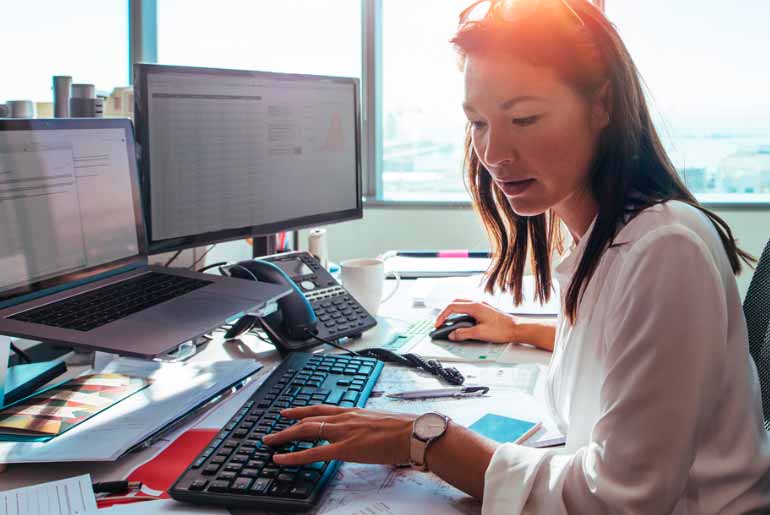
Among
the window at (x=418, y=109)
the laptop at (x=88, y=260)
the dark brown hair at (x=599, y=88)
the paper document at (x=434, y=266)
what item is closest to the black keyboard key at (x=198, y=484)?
the laptop at (x=88, y=260)

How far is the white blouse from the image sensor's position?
2.39ft

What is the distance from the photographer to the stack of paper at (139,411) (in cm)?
89

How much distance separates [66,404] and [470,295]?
3.14 feet

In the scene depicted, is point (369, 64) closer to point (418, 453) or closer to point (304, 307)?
point (304, 307)

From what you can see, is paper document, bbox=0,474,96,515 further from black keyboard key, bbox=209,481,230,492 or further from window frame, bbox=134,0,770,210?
window frame, bbox=134,0,770,210

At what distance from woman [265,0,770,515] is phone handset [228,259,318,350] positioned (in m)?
0.41

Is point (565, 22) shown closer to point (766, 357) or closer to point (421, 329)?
point (766, 357)

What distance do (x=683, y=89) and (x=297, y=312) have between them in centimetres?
267

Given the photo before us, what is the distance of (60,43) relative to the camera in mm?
3145

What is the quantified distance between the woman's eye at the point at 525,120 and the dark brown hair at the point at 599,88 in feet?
0.19

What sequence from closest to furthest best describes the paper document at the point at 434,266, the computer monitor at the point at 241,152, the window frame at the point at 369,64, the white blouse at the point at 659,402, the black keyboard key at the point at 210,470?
the white blouse at the point at 659,402, the black keyboard key at the point at 210,470, the computer monitor at the point at 241,152, the paper document at the point at 434,266, the window frame at the point at 369,64

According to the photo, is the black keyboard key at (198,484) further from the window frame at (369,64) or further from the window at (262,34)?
the window at (262,34)

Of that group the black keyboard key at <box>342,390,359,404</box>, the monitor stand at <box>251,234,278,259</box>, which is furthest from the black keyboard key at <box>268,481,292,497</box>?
the monitor stand at <box>251,234,278,259</box>

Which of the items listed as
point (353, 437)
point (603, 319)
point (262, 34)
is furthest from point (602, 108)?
point (262, 34)
